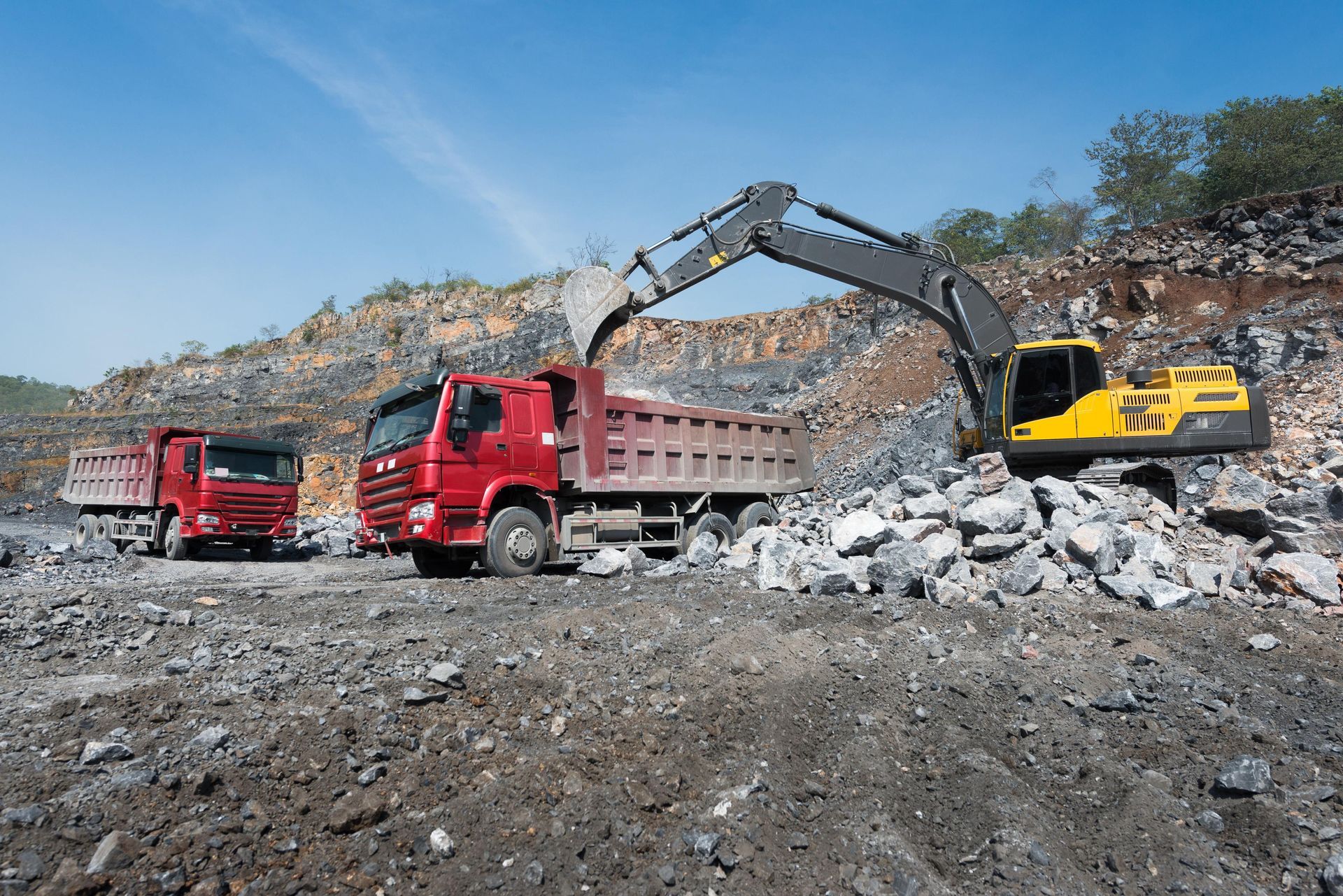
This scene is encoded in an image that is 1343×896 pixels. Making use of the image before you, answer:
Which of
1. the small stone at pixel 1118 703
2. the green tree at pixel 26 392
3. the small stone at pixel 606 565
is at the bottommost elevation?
the small stone at pixel 1118 703

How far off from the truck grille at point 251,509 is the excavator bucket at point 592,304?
24.2 feet

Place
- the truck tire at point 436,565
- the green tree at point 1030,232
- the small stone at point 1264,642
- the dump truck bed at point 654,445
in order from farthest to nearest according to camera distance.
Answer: the green tree at point 1030,232 < the truck tire at point 436,565 < the dump truck bed at point 654,445 < the small stone at point 1264,642

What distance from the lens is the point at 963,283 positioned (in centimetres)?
1127

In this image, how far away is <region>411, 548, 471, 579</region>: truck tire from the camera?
9883 mm

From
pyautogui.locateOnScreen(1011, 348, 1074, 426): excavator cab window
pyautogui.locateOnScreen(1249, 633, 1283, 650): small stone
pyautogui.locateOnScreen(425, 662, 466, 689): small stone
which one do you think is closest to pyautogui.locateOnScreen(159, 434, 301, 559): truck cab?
pyautogui.locateOnScreen(425, 662, 466, 689): small stone

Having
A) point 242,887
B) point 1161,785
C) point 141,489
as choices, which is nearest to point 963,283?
point 1161,785

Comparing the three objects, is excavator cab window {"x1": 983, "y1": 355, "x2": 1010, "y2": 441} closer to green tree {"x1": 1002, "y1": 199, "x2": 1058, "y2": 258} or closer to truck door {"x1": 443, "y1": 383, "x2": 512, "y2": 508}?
truck door {"x1": 443, "y1": 383, "x2": 512, "y2": 508}

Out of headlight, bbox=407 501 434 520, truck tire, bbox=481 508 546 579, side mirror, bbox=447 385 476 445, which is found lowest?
truck tire, bbox=481 508 546 579

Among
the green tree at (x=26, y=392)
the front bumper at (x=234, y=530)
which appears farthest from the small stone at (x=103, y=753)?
the green tree at (x=26, y=392)

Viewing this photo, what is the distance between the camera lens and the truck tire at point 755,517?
11602mm

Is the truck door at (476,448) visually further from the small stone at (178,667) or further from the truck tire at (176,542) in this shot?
the truck tire at (176,542)

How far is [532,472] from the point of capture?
9.28 m

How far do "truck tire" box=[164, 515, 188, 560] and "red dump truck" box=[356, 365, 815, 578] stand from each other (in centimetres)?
634

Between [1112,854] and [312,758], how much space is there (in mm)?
3253
